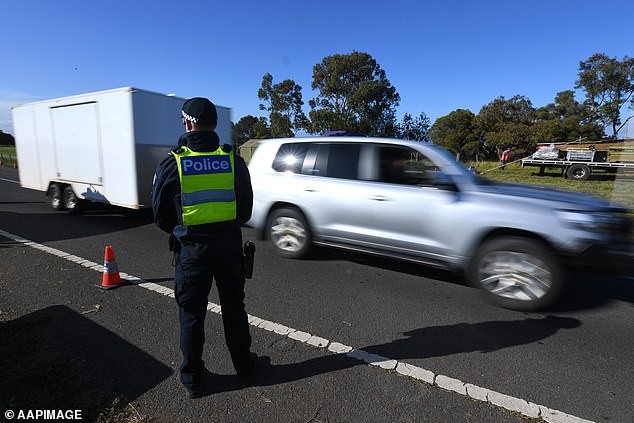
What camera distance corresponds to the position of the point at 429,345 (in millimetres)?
3066

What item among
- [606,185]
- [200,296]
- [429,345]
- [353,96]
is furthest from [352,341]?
[353,96]

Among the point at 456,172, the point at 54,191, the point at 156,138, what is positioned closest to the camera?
the point at 456,172

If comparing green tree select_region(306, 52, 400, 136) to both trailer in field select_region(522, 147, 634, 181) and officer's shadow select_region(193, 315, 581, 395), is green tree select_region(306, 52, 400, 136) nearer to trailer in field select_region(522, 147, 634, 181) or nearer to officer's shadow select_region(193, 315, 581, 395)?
trailer in field select_region(522, 147, 634, 181)

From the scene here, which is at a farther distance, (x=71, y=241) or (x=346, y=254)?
(x=71, y=241)

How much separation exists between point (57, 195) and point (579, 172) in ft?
70.5

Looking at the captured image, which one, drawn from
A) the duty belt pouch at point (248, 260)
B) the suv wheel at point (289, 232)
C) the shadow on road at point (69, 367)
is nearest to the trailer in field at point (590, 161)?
the suv wheel at point (289, 232)

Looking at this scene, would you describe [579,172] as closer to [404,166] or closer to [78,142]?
[404,166]

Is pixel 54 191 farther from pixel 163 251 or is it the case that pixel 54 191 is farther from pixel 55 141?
pixel 163 251

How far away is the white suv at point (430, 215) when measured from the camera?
3.60m

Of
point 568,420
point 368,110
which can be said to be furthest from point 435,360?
point 368,110

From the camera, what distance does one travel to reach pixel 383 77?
1537 inches

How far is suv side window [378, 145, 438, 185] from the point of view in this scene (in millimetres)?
4504

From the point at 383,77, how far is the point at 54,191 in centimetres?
3593

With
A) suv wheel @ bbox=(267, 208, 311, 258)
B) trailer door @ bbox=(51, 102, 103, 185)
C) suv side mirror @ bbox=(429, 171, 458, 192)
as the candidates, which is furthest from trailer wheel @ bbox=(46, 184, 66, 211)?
suv side mirror @ bbox=(429, 171, 458, 192)
